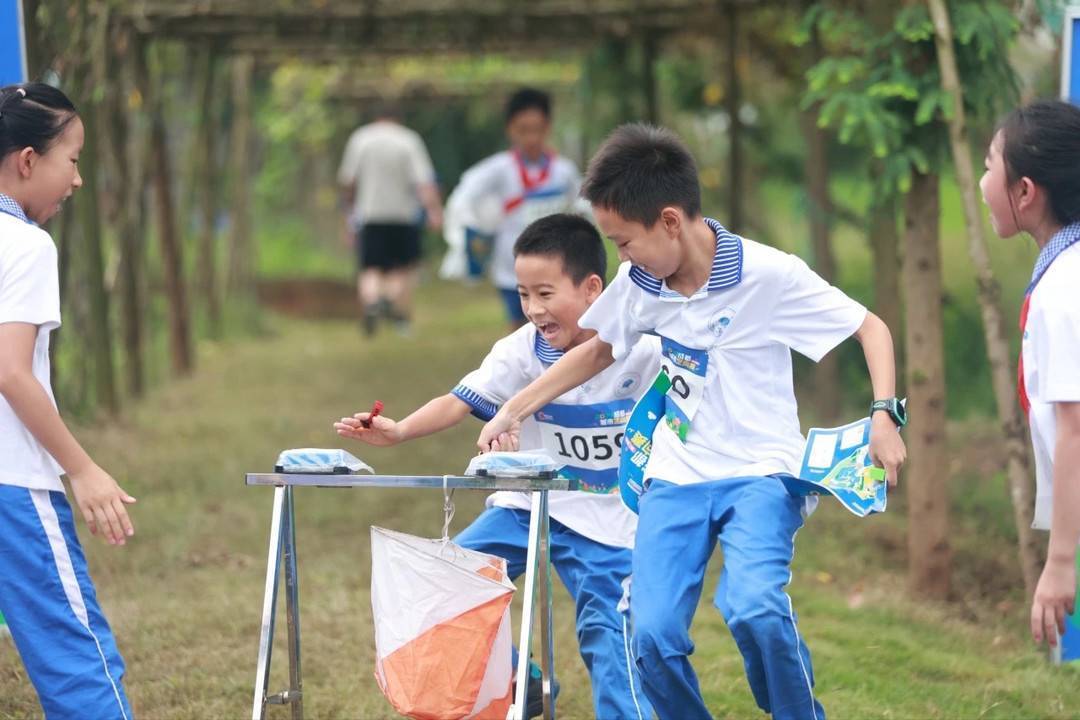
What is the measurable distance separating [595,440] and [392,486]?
0.70 meters

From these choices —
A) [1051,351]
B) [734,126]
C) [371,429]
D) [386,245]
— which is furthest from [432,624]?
[386,245]

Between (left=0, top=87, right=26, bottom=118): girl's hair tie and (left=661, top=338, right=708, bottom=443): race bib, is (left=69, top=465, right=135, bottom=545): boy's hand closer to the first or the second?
(left=0, top=87, right=26, bottom=118): girl's hair tie

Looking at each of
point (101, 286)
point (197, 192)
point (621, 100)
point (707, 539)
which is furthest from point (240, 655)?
point (197, 192)

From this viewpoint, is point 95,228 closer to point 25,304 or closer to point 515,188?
point 515,188

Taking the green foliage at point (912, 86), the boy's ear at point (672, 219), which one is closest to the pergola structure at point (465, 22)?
the green foliage at point (912, 86)

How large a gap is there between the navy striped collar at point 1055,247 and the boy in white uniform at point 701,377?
0.40 m

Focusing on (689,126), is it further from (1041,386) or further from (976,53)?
(1041,386)

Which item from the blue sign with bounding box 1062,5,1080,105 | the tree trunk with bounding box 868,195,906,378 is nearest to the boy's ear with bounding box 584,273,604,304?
the blue sign with bounding box 1062,5,1080,105

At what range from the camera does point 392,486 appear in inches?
136

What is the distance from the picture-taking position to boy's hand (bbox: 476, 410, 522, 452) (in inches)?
146

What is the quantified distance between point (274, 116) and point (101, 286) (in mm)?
11383

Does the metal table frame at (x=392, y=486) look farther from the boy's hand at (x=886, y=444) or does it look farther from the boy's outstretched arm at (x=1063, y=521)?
the boy's outstretched arm at (x=1063, y=521)

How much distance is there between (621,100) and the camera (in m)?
12.5

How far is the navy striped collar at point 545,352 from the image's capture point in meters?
4.01
